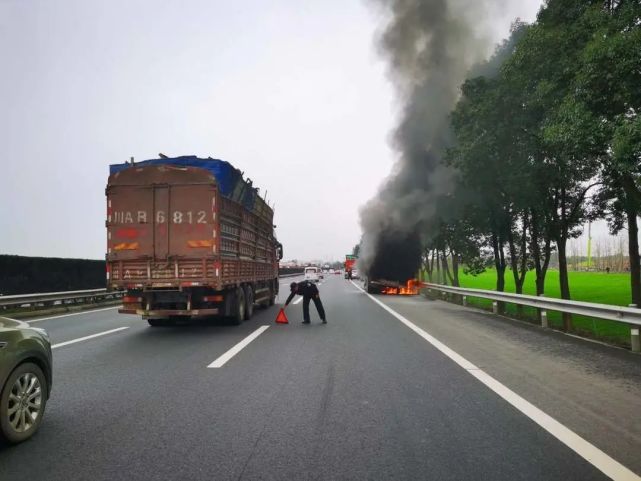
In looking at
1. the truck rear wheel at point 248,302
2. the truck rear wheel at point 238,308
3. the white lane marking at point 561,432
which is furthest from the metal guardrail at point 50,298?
the white lane marking at point 561,432

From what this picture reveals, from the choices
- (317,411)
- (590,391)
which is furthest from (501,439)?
(590,391)

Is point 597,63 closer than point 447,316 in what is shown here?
Yes

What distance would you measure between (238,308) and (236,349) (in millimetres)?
3692

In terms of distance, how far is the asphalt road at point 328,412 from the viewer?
345 cm

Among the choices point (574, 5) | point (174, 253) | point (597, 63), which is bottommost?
point (174, 253)

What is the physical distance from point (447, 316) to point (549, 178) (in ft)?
20.2

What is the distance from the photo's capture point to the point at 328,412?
4754 millimetres

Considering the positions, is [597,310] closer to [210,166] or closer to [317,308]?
[317,308]

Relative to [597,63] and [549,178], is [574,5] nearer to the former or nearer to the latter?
[597,63]

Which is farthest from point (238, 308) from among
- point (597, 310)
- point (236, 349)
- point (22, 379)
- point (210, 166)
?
point (22, 379)

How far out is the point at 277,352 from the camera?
8.21 metres

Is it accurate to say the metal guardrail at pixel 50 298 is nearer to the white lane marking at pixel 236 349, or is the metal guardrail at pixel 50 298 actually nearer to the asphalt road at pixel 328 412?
the white lane marking at pixel 236 349

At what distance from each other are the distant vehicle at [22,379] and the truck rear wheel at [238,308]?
25.1ft

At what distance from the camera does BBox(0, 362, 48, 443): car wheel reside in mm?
3746
